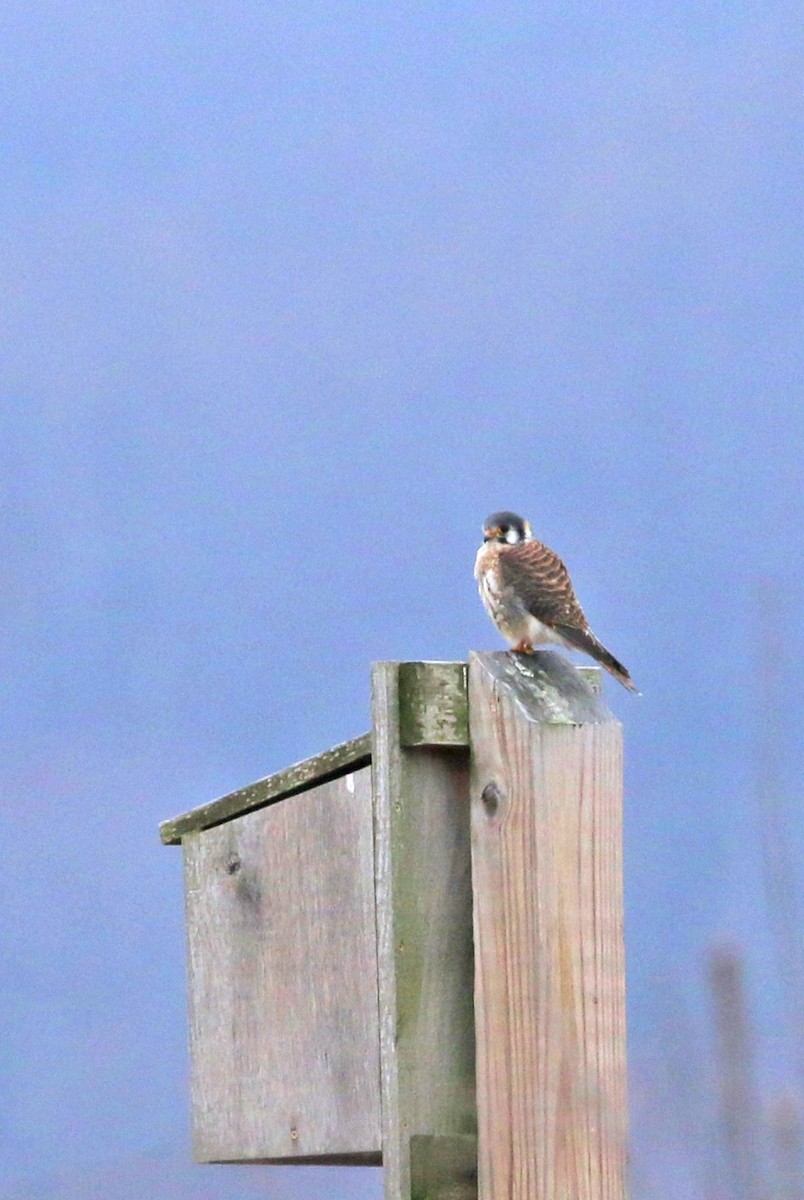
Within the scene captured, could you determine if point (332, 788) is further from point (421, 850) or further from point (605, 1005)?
point (605, 1005)

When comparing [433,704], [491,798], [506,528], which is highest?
[506,528]

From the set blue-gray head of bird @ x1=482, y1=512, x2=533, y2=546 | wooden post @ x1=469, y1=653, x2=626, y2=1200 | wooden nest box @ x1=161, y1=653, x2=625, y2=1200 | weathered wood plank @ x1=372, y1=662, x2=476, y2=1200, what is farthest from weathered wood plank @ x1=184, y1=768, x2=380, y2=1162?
blue-gray head of bird @ x1=482, y1=512, x2=533, y2=546

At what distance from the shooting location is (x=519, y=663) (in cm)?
236

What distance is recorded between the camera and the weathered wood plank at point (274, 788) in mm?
2566

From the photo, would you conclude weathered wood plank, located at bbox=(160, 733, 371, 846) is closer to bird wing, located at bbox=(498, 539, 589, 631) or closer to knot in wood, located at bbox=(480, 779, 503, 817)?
knot in wood, located at bbox=(480, 779, 503, 817)

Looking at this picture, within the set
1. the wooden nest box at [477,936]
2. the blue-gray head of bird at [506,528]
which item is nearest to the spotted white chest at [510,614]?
the blue-gray head of bird at [506,528]

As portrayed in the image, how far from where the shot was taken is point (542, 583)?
371 centimetres

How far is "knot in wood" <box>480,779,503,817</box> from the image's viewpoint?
2266 millimetres

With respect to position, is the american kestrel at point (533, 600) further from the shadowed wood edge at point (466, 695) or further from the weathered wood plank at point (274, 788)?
the shadowed wood edge at point (466, 695)

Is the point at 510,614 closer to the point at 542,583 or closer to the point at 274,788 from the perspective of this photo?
the point at 542,583

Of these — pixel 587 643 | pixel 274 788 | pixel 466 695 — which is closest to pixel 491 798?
pixel 466 695

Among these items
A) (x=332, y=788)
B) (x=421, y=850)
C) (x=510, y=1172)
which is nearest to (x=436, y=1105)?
(x=510, y=1172)

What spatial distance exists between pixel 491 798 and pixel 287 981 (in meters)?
0.68

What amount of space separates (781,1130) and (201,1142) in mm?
2263
